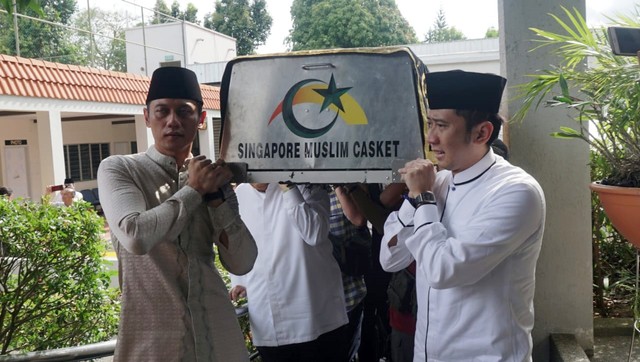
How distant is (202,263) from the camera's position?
212 cm

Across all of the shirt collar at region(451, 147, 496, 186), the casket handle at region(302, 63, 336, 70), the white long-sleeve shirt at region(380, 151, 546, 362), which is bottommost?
the white long-sleeve shirt at region(380, 151, 546, 362)

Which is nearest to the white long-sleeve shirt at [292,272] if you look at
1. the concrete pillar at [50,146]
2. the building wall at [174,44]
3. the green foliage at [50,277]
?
the green foliage at [50,277]

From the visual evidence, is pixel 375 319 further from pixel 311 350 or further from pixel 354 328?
pixel 311 350

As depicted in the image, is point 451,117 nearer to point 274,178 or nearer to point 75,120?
point 274,178

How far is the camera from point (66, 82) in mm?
13594

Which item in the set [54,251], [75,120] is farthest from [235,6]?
[54,251]

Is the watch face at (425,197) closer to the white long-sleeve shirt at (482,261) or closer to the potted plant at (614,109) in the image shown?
the white long-sleeve shirt at (482,261)

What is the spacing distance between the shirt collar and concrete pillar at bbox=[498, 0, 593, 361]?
1.86 meters

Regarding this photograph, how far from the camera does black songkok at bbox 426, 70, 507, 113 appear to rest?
6.66 ft

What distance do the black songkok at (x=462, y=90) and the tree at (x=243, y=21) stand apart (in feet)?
156

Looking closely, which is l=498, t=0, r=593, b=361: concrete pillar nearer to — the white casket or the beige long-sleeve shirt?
the white casket

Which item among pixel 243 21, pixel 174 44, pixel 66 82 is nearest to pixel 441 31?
pixel 243 21

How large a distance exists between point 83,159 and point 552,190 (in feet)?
61.4

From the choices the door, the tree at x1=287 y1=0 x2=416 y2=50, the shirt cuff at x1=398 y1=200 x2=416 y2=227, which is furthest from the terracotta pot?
the tree at x1=287 y1=0 x2=416 y2=50
